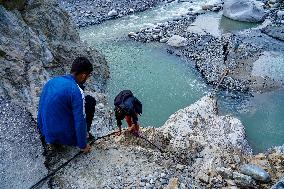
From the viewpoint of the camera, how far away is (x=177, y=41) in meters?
19.3

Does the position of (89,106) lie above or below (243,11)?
above

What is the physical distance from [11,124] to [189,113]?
6777 mm

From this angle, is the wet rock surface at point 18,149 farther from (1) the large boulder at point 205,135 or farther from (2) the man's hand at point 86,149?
(1) the large boulder at point 205,135

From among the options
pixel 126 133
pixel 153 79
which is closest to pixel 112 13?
pixel 153 79

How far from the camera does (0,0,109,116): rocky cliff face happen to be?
993 centimetres

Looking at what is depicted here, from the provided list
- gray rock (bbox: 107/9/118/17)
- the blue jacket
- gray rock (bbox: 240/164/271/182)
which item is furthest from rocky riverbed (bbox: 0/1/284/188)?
gray rock (bbox: 107/9/118/17)

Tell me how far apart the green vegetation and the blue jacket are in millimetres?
6284

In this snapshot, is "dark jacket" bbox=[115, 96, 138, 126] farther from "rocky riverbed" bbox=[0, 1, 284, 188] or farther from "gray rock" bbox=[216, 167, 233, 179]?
"gray rock" bbox=[216, 167, 233, 179]

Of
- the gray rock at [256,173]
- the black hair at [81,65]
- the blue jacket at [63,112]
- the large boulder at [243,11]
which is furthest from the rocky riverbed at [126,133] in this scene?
the large boulder at [243,11]

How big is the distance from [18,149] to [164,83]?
10.1 meters

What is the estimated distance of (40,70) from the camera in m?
11.6

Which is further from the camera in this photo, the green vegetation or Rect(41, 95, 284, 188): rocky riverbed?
the green vegetation

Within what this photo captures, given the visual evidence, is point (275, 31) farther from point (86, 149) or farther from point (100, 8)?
point (86, 149)

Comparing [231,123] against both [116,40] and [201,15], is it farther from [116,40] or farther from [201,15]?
[201,15]
